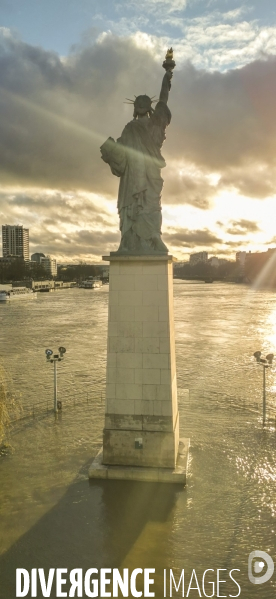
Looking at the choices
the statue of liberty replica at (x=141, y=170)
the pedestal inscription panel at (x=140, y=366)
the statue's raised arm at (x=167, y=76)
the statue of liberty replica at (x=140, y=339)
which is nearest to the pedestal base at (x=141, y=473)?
the statue of liberty replica at (x=140, y=339)

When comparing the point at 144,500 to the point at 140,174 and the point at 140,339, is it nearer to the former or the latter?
the point at 140,339

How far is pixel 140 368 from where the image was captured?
11.6m

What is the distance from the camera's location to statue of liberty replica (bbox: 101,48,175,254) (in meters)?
11.8

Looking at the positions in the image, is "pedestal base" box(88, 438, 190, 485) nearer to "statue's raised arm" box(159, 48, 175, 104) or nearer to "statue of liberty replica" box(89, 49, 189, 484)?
"statue of liberty replica" box(89, 49, 189, 484)

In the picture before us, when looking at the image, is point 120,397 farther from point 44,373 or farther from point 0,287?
point 0,287

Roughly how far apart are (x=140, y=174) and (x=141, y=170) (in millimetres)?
113

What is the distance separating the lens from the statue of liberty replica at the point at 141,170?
1179 centimetres

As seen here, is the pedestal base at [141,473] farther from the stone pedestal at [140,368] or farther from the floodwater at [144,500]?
the floodwater at [144,500]

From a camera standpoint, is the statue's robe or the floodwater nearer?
the floodwater

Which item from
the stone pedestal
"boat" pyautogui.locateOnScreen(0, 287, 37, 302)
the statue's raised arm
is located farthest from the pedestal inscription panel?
"boat" pyautogui.locateOnScreen(0, 287, 37, 302)

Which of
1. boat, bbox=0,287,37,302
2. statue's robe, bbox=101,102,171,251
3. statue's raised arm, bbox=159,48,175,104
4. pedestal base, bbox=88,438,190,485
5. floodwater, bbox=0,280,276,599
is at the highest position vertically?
statue's raised arm, bbox=159,48,175,104

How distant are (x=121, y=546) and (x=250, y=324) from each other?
45525 millimetres

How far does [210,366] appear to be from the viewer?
95.0 ft

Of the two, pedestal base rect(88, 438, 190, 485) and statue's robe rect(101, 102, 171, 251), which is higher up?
statue's robe rect(101, 102, 171, 251)
